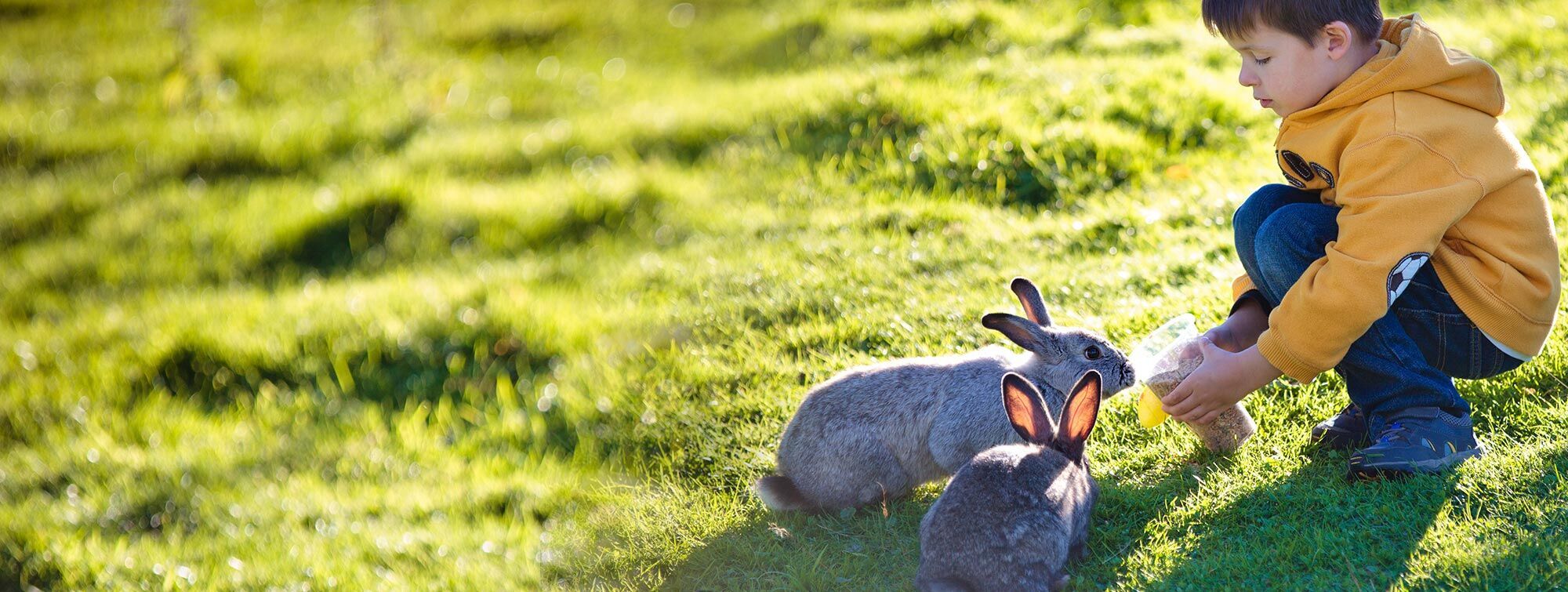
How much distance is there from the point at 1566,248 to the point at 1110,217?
206 cm

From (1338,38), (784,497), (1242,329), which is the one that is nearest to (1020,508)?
(784,497)

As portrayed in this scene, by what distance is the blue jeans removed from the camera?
3.82 meters

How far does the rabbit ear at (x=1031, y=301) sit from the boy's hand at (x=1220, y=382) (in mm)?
851

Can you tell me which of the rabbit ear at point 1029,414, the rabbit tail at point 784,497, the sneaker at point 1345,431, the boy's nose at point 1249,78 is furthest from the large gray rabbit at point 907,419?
the boy's nose at point 1249,78

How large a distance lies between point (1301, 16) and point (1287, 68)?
0.17 m

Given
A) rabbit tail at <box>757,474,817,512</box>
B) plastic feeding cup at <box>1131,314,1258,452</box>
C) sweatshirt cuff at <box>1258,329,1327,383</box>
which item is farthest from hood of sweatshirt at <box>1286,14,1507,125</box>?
rabbit tail at <box>757,474,817,512</box>

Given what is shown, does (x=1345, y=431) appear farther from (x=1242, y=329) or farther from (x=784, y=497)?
(x=784, y=497)

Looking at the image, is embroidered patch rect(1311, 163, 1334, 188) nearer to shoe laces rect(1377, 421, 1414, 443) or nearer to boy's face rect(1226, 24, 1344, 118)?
boy's face rect(1226, 24, 1344, 118)

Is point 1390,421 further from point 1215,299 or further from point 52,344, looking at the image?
point 52,344

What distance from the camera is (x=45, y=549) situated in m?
5.87

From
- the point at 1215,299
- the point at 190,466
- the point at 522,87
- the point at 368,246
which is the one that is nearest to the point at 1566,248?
the point at 1215,299

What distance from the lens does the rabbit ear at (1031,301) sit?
459cm

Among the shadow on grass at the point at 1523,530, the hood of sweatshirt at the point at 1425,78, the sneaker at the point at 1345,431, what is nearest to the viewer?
the shadow on grass at the point at 1523,530

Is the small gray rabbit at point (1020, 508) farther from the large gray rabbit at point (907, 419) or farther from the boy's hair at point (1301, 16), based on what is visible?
the boy's hair at point (1301, 16)
